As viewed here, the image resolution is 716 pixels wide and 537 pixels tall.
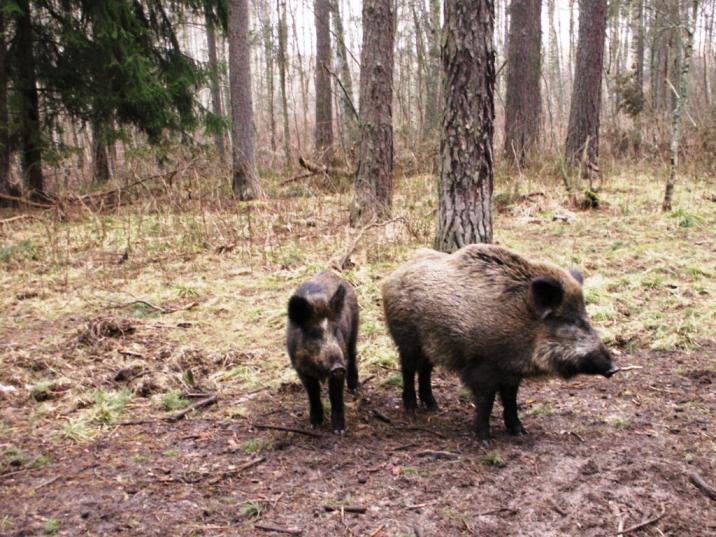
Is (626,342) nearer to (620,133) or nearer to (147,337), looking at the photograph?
(147,337)

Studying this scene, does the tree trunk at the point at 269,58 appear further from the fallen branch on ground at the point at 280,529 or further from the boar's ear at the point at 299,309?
the fallen branch on ground at the point at 280,529

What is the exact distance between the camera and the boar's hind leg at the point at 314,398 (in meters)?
4.31

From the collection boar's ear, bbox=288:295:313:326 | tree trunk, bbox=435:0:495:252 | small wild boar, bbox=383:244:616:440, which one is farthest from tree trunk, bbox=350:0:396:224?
boar's ear, bbox=288:295:313:326

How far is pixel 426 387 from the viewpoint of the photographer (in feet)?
15.7

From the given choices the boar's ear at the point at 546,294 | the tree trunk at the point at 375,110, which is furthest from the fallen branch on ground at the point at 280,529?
the tree trunk at the point at 375,110

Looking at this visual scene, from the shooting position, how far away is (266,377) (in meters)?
5.36

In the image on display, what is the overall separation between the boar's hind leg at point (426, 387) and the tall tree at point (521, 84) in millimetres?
10777

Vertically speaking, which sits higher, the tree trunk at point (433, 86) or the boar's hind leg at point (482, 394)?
the tree trunk at point (433, 86)

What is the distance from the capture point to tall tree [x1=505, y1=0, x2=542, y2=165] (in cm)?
1481

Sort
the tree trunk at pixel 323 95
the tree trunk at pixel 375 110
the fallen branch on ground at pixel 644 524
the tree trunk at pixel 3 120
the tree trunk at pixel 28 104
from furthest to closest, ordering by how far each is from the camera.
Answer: the tree trunk at pixel 323 95 → the tree trunk at pixel 28 104 → the tree trunk at pixel 3 120 → the tree trunk at pixel 375 110 → the fallen branch on ground at pixel 644 524

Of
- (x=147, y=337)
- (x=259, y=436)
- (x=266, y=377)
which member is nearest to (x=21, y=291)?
(x=147, y=337)

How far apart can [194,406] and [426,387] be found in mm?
1757

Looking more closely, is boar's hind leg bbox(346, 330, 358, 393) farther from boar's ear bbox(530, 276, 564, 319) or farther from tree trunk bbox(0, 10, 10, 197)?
tree trunk bbox(0, 10, 10, 197)

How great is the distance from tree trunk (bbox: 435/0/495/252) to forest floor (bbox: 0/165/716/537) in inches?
50.4
